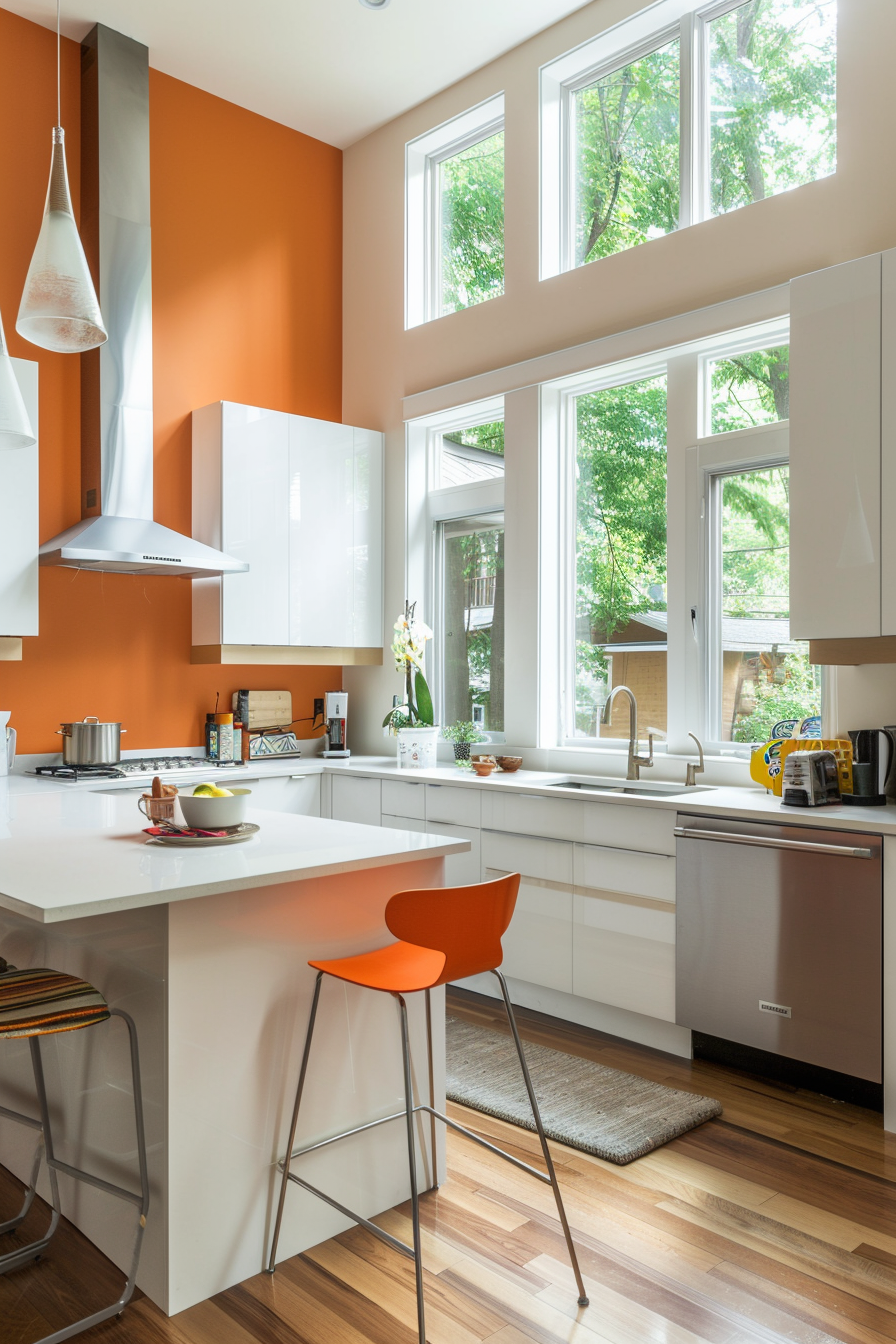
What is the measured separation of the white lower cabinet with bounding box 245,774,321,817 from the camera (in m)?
4.18

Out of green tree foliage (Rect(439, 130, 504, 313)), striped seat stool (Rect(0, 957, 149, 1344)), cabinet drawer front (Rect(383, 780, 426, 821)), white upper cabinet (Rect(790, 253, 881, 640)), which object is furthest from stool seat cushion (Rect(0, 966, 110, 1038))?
green tree foliage (Rect(439, 130, 504, 313))

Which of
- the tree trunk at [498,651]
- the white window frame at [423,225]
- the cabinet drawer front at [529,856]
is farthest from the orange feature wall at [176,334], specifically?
the cabinet drawer front at [529,856]

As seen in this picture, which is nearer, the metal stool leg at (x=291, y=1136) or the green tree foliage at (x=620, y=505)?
the metal stool leg at (x=291, y=1136)

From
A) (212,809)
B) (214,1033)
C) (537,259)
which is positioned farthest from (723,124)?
(214,1033)

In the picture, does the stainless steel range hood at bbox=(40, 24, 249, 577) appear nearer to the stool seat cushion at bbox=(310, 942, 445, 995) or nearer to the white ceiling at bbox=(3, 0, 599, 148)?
the white ceiling at bbox=(3, 0, 599, 148)

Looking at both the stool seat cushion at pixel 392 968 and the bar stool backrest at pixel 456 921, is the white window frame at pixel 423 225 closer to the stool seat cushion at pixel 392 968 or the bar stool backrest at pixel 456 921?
the stool seat cushion at pixel 392 968

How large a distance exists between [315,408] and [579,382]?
1630 millimetres

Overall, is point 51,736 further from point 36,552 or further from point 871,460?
point 871,460

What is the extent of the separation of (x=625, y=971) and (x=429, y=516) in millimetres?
2570

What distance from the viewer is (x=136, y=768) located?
405 centimetres

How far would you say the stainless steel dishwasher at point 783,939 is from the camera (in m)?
2.61

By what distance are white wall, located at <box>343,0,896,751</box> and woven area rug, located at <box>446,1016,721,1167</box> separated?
133 centimetres

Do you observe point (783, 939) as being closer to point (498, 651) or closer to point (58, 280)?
point (498, 651)

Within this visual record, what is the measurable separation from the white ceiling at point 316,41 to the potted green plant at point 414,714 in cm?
254
